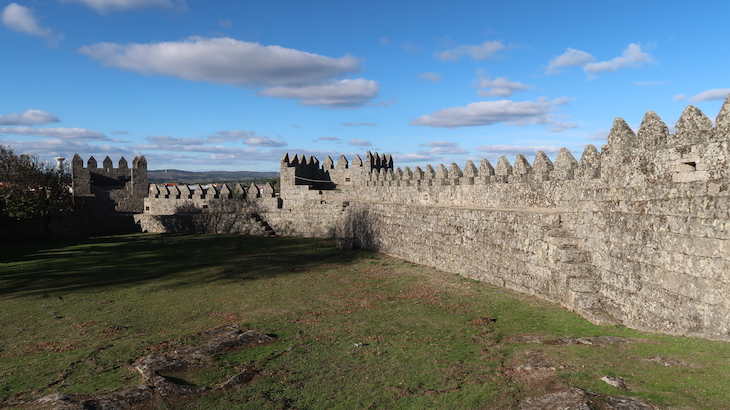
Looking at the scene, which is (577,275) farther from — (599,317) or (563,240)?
(599,317)

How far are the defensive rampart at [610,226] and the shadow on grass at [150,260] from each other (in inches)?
238

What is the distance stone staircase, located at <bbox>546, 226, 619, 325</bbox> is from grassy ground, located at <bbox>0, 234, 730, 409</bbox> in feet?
1.04

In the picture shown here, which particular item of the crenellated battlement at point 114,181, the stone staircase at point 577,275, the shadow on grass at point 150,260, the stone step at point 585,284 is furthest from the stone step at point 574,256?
the crenellated battlement at point 114,181

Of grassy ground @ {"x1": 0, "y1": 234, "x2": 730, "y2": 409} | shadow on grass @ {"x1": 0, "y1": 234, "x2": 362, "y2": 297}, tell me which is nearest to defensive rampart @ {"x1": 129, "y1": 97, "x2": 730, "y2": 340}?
grassy ground @ {"x1": 0, "y1": 234, "x2": 730, "y2": 409}

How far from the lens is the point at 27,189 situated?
26297 millimetres

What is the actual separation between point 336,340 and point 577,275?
5.18m

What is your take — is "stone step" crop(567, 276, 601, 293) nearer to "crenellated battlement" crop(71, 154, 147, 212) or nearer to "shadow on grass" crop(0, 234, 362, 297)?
"shadow on grass" crop(0, 234, 362, 297)

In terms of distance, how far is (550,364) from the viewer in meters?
6.32

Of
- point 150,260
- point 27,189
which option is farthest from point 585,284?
point 27,189

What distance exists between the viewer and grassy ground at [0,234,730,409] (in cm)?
571

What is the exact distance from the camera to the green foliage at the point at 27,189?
25172 millimetres

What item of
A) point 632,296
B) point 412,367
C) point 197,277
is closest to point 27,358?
point 412,367

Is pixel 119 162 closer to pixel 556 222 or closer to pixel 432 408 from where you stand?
pixel 556 222

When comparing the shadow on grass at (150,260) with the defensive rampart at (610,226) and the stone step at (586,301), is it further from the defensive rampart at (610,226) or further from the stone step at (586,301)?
the stone step at (586,301)
